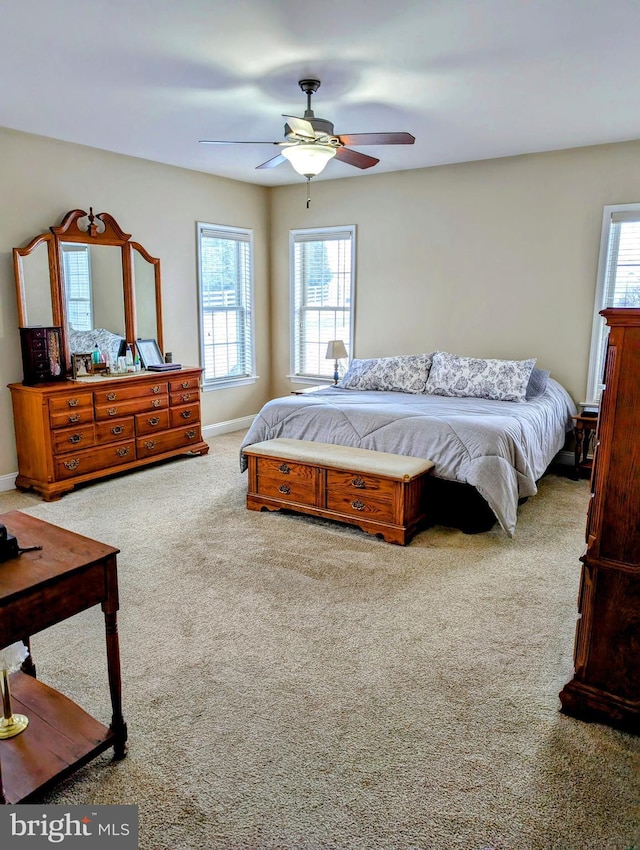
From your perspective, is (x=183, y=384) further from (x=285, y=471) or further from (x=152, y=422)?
(x=285, y=471)

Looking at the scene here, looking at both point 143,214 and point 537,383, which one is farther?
point 143,214

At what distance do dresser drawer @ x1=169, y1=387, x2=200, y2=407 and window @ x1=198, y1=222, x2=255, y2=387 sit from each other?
75 cm

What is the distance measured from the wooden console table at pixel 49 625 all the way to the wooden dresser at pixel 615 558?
61.7 inches

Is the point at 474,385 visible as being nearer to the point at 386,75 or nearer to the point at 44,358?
the point at 386,75

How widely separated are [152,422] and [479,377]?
281 cm

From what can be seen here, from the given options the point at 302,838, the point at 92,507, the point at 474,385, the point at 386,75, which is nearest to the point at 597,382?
the point at 474,385

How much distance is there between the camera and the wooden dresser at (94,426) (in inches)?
175

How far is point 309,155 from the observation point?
359cm

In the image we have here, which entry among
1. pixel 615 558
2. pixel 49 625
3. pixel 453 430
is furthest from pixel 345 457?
pixel 49 625

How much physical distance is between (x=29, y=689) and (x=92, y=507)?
93.8 inches

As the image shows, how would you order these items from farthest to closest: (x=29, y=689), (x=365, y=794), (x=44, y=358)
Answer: (x=44, y=358)
(x=29, y=689)
(x=365, y=794)

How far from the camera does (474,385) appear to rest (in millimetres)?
5055

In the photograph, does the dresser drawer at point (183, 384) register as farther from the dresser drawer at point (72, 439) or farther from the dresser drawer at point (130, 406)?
the dresser drawer at point (72, 439)

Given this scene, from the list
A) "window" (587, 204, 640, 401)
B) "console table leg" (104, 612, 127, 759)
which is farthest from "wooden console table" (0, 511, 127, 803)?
"window" (587, 204, 640, 401)
